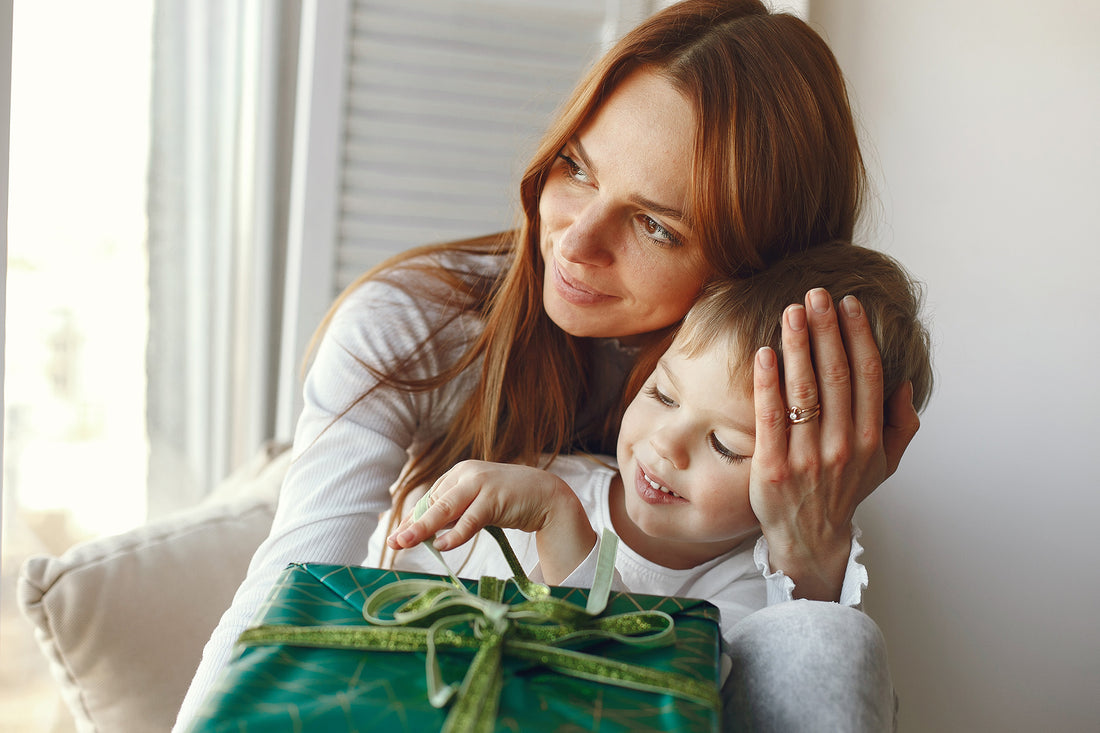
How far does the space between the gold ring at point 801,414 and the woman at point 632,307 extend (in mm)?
12

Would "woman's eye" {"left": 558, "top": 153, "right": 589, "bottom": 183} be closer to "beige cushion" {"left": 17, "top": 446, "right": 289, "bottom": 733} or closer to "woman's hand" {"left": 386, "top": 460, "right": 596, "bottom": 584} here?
"woman's hand" {"left": 386, "top": 460, "right": 596, "bottom": 584}

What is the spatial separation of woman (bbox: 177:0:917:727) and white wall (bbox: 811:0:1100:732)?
0.47 meters

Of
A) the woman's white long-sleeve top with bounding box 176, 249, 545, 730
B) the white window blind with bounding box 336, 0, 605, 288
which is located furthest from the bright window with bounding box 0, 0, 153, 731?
the woman's white long-sleeve top with bounding box 176, 249, 545, 730

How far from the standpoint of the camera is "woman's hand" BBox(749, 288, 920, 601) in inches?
34.2

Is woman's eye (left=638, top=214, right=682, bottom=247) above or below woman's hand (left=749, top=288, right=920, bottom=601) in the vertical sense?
above

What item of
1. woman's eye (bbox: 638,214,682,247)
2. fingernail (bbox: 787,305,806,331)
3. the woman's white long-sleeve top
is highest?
woman's eye (bbox: 638,214,682,247)

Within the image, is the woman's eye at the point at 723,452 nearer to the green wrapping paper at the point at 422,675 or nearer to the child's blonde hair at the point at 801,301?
the child's blonde hair at the point at 801,301

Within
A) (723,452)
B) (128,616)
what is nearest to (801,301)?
(723,452)

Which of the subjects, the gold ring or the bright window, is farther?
the bright window

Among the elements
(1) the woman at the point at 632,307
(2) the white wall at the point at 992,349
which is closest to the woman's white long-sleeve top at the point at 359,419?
(1) the woman at the point at 632,307

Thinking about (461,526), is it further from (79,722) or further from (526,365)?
(79,722)

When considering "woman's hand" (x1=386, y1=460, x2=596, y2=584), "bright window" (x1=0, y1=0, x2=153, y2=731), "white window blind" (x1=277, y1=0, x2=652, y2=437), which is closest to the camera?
"woman's hand" (x1=386, y1=460, x2=596, y2=584)

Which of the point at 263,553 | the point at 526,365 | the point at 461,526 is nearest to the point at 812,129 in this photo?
the point at 526,365

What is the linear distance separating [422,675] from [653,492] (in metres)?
0.41
